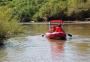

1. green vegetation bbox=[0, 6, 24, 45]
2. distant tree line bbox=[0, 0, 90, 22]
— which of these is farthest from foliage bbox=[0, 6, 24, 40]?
distant tree line bbox=[0, 0, 90, 22]

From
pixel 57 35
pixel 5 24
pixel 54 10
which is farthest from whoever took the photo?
pixel 54 10

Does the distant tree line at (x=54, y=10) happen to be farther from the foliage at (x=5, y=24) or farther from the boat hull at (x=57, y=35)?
the foliage at (x=5, y=24)

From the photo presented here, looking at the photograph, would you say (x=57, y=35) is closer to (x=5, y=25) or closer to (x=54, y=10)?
(x=5, y=25)

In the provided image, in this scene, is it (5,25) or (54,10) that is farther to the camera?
(54,10)

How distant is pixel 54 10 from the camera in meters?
98.6

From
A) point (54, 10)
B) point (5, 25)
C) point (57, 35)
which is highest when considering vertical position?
point (5, 25)

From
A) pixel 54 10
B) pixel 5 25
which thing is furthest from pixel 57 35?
pixel 54 10

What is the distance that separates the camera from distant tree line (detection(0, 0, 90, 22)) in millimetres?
92000

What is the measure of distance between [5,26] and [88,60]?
10.2 m

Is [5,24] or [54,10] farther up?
[5,24]

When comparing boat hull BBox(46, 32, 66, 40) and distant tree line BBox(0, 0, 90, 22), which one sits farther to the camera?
distant tree line BBox(0, 0, 90, 22)

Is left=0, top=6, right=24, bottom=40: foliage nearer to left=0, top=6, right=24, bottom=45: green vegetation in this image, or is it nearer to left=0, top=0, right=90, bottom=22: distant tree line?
left=0, top=6, right=24, bottom=45: green vegetation

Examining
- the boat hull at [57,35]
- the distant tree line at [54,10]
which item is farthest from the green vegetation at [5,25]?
the distant tree line at [54,10]

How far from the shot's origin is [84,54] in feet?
90.9
